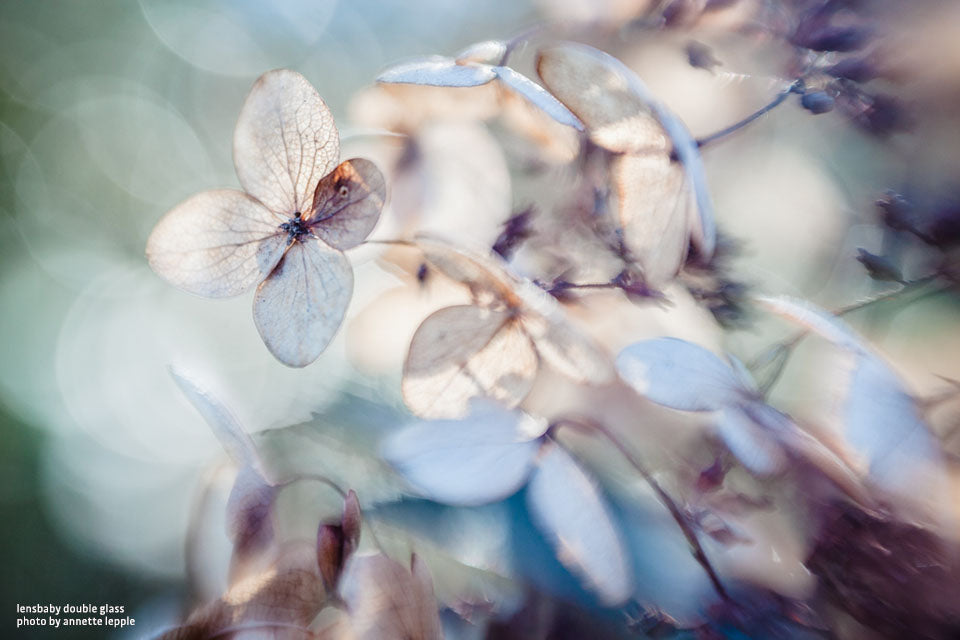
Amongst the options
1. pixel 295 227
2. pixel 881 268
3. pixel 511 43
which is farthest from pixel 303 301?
pixel 881 268

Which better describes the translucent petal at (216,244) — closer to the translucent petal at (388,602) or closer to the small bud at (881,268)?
the translucent petal at (388,602)

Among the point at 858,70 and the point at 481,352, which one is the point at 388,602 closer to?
the point at 481,352

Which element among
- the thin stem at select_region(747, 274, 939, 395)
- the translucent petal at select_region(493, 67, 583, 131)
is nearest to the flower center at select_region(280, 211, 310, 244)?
the translucent petal at select_region(493, 67, 583, 131)

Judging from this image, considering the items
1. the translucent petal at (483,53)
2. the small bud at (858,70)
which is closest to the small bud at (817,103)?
the small bud at (858,70)

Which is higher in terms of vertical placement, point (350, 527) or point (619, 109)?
point (619, 109)

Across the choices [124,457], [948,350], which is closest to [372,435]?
[948,350]

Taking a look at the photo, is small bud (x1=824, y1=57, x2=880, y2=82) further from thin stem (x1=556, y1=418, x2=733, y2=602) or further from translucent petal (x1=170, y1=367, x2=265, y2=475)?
translucent petal (x1=170, y1=367, x2=265, y2=475)
